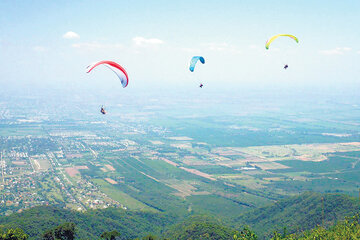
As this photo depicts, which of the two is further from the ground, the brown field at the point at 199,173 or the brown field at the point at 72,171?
the brown field at the point at 199,173

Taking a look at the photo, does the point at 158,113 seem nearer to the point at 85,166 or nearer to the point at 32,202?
the point at 85,166

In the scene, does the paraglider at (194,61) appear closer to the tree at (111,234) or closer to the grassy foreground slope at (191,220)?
the tree at (111,234)

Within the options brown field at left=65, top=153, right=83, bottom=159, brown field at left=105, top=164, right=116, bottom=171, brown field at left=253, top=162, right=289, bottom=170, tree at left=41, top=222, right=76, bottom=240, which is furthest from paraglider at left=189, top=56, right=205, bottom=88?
brown field at left=65, top=153, right=83, bottom=159

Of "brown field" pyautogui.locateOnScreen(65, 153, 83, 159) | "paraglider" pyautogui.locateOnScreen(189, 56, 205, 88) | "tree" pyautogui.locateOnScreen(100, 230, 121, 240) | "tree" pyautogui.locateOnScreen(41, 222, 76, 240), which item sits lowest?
"brown field" pyautogui.locateOnScreen(65, 153, 83, 159)

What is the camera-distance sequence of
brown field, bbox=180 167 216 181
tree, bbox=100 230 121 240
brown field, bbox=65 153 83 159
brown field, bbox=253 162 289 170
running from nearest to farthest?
tree, bbox=100 230 121 240
brown field, bbox=180 167 216 181
brown field, bbox=253 162 289 170
brown field, bbox=65 153 83 159

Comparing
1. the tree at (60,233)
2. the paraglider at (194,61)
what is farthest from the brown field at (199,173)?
the paraglider at (194,61)

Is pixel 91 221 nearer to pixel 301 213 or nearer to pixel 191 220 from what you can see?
pixel 191 220

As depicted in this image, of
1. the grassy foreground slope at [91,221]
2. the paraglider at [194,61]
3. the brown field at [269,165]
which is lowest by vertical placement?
the grassy foreground slope at [91,221]

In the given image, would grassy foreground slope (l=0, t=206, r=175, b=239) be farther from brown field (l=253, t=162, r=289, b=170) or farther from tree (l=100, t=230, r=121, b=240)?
brown field (l=253, t=162, r=289, b=170)
